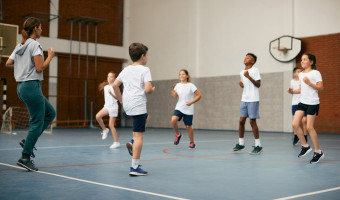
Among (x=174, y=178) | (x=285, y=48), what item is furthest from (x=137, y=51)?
(x=285, y=48)

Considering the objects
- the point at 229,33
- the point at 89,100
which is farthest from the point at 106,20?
the point at 229,33

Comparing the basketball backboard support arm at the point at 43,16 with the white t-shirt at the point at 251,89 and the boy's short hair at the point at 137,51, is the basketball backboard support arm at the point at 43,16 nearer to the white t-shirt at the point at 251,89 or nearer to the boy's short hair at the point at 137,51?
the white t-shirt at the point at 251,89

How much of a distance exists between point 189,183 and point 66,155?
10.7 ft

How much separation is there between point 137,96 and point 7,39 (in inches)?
506

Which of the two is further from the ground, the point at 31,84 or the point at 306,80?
the point at 306,80

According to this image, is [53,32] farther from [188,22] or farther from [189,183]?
[189,183]

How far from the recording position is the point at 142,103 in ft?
15.5

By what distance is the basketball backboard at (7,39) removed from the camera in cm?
1550

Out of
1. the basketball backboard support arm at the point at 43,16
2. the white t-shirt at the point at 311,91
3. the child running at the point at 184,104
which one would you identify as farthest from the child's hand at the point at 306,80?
the basketball backboard support arm at the point at 43,16

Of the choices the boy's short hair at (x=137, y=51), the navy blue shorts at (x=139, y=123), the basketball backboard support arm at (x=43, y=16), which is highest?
the basketball backboard support arm at (x=43, y=16)

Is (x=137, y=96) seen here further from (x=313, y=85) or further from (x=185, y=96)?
(x=185, y=96)

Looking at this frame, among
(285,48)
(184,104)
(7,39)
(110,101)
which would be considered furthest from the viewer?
(7,39)

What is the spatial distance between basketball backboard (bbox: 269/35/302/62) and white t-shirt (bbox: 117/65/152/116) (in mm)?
11681

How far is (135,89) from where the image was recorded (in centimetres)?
476
